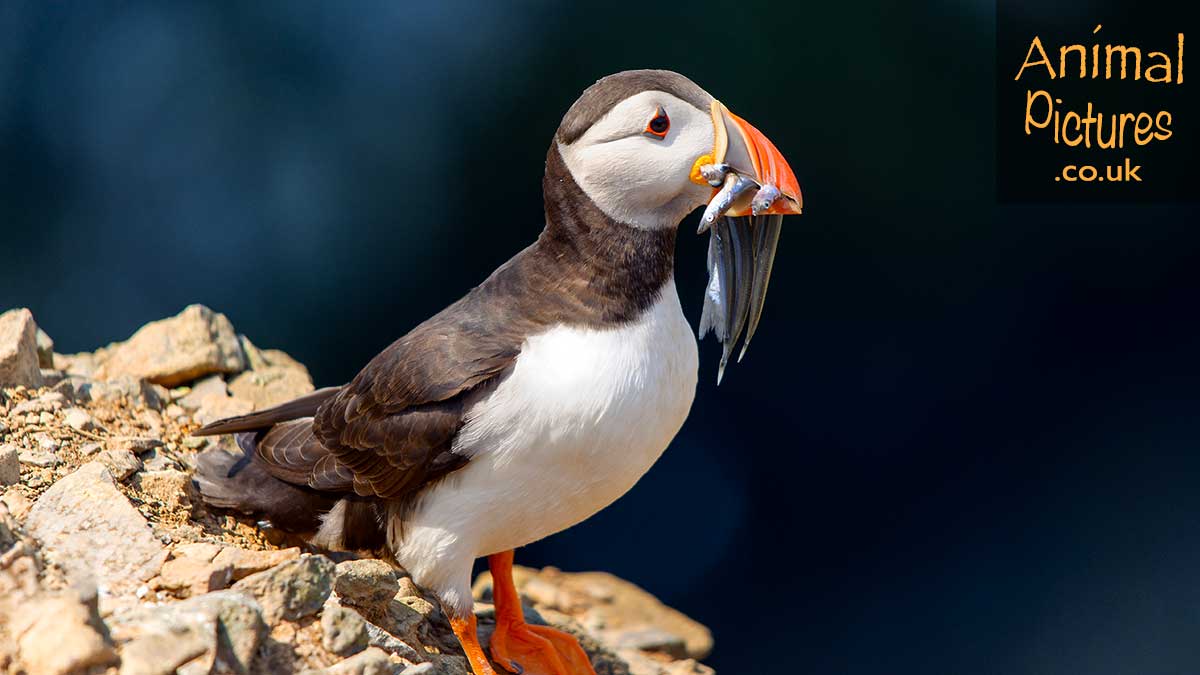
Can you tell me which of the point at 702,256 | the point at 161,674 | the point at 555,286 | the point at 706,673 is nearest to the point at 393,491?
the point at 555,286

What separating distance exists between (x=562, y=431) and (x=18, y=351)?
7.16 ft

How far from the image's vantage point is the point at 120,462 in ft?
14.3

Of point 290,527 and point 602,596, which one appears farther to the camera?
point 602,596

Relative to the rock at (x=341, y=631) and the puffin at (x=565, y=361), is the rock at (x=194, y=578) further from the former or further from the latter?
the puffin at (x=565, y=361)

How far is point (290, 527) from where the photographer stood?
179 inches

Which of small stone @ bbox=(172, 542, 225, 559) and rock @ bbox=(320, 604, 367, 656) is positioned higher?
small stone @ bbox=(172, 542, 225, 559)

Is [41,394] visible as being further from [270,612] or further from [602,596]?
[602,596]

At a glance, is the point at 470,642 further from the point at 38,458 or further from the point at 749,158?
the point at 749,158

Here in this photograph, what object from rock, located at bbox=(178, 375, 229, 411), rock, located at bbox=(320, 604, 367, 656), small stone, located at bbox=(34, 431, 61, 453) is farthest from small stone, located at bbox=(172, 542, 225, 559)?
rock, located at bbox=(178, 375, 229, 411)

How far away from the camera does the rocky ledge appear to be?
2971mm

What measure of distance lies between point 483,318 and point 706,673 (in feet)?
7.48

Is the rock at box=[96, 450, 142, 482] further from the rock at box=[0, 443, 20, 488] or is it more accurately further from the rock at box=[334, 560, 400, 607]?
the rock at box=[334, 560, 400, 607]

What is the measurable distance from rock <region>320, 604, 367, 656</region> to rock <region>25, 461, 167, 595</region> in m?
0.48

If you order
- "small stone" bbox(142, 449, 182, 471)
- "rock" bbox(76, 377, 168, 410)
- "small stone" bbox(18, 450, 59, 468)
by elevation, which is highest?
"rock" bbox(76, 377, 168, 410)
